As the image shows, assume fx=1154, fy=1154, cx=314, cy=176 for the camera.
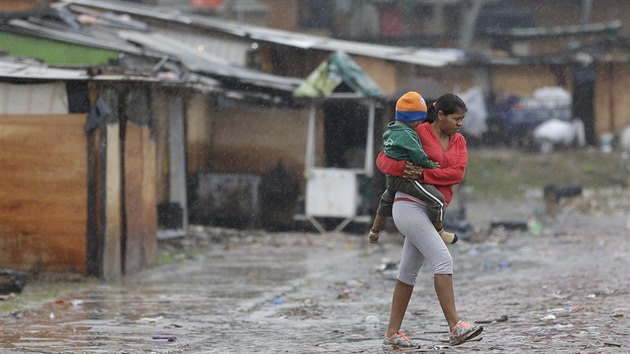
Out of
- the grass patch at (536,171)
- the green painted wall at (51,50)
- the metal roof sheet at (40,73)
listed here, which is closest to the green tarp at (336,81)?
the green painted wall at (51,50)

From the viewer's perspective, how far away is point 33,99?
38.6ft

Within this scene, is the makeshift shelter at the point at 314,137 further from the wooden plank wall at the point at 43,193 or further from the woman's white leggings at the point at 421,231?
the woman's white leggings at the point at 421,231

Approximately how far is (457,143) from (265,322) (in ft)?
8.62

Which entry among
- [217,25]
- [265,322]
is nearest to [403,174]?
[265,322]

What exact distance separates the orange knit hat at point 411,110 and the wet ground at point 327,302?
4.60 ft

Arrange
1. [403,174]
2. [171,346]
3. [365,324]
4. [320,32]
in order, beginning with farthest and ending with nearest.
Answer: [320,32] < [365,324] < [171,346] < [403,174]

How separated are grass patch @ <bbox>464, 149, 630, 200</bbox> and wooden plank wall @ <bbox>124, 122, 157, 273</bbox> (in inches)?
631

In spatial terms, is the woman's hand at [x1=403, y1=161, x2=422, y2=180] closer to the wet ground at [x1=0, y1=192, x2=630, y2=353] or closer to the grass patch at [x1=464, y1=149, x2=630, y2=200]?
the wet ground at [x1=0, y1=192, x2=630, y2=353]

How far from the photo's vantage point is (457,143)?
23.2 feet

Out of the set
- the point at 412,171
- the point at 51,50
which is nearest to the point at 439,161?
the point at 412,171

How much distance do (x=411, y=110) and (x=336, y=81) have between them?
11526mm

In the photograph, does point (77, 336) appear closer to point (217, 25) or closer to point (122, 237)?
point (122, 237)

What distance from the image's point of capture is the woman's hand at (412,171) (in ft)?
22.4

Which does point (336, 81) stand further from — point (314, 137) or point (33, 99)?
point (33, 99)
